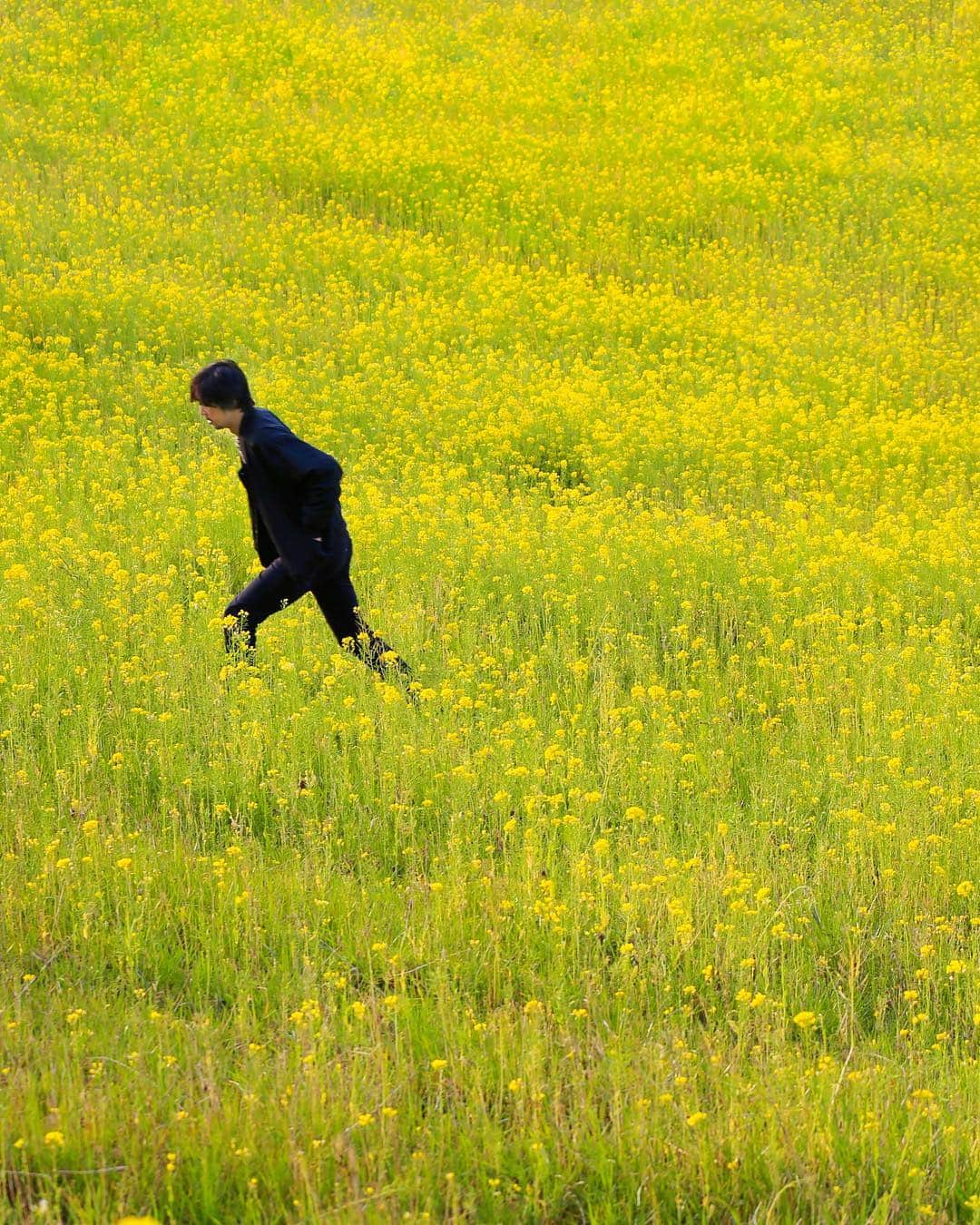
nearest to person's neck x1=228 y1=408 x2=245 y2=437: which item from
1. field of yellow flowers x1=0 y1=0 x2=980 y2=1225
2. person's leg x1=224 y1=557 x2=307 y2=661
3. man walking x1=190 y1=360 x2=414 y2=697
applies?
man walking x1=190 y1=360 x2=414 y2=697

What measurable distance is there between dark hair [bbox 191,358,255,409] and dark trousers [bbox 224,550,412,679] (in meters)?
Answer: 0.81

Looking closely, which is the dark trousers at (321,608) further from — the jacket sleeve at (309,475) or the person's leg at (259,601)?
the jacket sleeve at (309,475)

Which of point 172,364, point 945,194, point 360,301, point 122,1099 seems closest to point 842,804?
point 122,1099

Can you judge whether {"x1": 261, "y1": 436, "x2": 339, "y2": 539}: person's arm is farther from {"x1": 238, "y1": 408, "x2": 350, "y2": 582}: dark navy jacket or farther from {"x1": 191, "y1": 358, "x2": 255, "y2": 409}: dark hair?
{"x1": 191, "y1": 358, "x2": 255, "y2": 409}: dark hair

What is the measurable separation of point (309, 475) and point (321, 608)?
71cm

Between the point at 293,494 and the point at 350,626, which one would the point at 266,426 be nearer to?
the point at 293,494

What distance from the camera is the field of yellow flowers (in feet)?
Result: 10.4

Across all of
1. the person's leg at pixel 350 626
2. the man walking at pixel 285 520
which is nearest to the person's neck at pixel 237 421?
the man walking at pixel 285 520

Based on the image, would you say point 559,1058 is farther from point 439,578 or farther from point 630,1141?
point 439,578

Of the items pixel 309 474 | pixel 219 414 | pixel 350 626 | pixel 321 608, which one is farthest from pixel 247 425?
pixel 350 626

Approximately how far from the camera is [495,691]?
626cm

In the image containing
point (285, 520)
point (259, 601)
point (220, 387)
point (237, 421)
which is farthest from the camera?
point (259, 601)

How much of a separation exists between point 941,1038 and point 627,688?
3.27 metres

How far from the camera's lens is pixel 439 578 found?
7809mm
